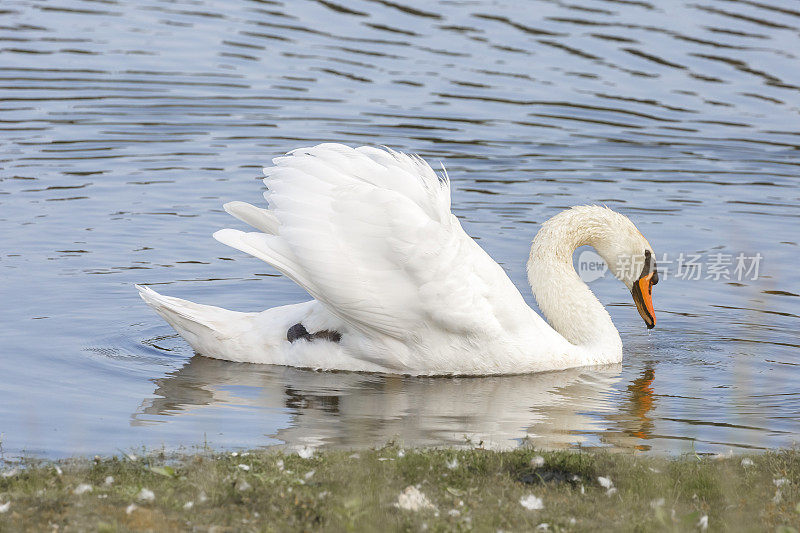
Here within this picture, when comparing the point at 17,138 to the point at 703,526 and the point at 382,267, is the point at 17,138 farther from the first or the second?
the point at 703,526

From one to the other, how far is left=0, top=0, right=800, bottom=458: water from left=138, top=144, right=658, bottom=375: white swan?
20 centimetres

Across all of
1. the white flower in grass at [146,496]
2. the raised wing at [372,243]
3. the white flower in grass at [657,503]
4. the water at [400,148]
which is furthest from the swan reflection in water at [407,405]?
the white flower in grass at [146,496]

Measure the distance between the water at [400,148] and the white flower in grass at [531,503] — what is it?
3.82ft

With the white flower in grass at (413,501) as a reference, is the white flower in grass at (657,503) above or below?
above

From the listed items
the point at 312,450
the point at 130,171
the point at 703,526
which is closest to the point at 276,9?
the point at 130,171

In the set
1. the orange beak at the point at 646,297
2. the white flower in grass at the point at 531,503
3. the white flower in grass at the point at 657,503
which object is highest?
the white flower in grass at the point at 657,503

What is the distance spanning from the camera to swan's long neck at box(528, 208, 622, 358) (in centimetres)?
1001

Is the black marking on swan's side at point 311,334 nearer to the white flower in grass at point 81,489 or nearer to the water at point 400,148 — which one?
the water at point 400,148

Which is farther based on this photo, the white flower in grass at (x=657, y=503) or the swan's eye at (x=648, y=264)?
the swan's eye at (x=648, y=264)

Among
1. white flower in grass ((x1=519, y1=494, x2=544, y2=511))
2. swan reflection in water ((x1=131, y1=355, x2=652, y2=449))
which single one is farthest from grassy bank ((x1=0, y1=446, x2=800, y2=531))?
swan reflection in water ((x1=131, y1=355, x2=652, y2=449))

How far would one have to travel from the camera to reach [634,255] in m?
10.4

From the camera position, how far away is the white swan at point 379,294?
28.7 feet

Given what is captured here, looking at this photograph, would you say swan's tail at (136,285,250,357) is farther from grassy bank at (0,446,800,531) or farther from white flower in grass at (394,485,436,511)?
white flower in grass at (394,485,436,511)

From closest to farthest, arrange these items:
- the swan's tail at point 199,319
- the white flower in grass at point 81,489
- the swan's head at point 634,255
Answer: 1. the white flower in grass at point 81,489
2. the swan's tail at point 199,319
3. the swan's head at point 634,255
